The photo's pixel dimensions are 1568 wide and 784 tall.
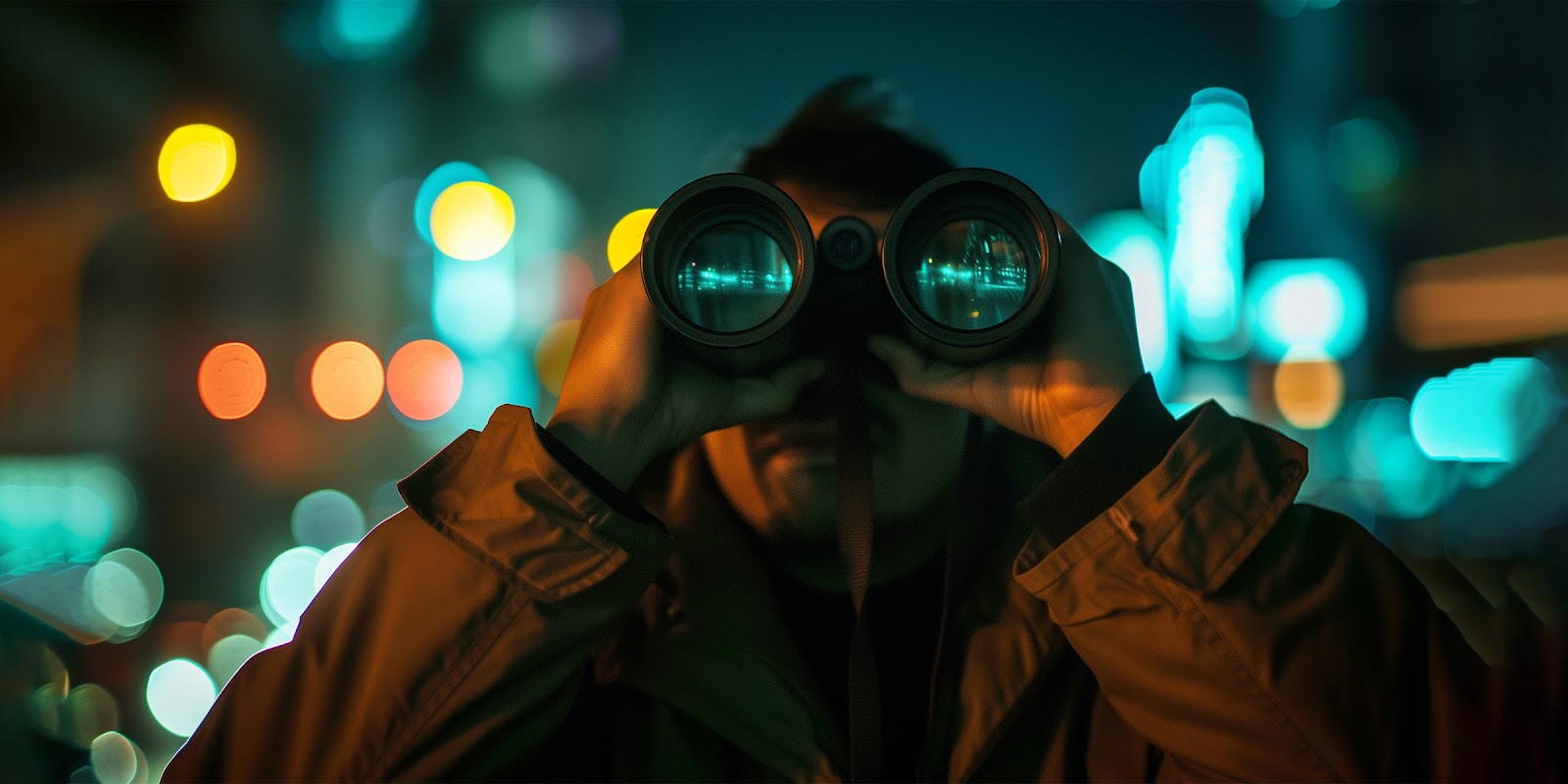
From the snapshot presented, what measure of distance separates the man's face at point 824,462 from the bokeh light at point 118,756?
Result: 209 centimetres

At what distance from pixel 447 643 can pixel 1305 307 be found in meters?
10.9

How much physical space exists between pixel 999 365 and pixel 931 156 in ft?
0.87

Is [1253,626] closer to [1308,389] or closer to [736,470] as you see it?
[736,470]

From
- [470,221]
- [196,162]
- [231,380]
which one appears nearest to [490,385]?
[470,221]

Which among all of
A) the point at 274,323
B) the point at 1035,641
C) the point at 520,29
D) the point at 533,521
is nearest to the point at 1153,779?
the point at 1035,641

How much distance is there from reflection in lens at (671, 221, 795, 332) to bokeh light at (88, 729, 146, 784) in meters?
2.18

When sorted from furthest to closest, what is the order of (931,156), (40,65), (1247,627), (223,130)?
(223,130) → (40,65) → (931,156) → (1247,627)

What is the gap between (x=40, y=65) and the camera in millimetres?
2367

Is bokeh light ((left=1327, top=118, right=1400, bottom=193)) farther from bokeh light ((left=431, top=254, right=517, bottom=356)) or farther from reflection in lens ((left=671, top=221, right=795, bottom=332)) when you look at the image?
reflection in lens ((left=671, top=221, right=795, bottom=332))

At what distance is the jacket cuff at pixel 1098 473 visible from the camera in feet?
2.26

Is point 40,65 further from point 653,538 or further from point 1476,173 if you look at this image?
point 1476,173

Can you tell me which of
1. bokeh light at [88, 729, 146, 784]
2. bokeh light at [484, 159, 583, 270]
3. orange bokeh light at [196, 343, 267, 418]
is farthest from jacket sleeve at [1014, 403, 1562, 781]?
bokeh light at [484, 159, 583, 270]

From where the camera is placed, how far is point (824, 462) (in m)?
0.84

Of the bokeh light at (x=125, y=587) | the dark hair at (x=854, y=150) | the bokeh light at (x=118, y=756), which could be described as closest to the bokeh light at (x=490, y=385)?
the bokeh light at (x=125, y=587)
